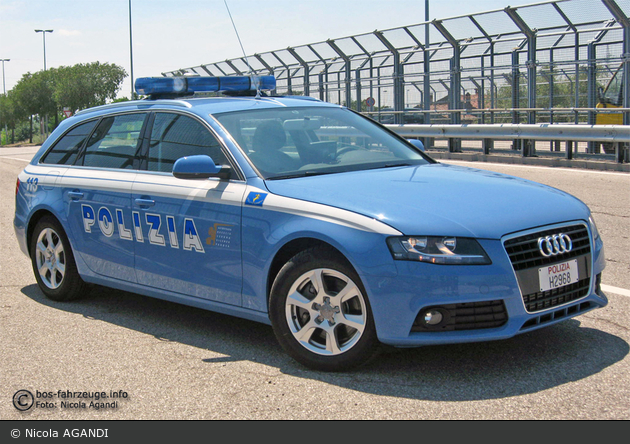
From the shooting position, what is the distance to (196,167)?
4.50 metres

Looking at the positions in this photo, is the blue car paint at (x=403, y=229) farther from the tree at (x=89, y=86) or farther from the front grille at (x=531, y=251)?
the tree at (x=89, y=86)

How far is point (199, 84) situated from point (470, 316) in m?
3.23

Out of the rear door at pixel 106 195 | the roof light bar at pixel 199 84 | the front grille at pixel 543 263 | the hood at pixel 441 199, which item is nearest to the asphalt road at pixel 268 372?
the front grille at pixel 543 263

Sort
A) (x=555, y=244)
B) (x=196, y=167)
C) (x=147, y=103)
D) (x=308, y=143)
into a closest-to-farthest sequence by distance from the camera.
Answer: (x=555, y=244)
(x=196, y=167)
(x=308, y=143)
(x=147, y=103)

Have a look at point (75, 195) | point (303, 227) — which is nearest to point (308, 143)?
point (303, 227)

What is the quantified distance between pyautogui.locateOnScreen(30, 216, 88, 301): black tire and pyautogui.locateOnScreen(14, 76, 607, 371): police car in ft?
0.04

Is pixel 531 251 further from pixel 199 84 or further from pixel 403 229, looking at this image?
pixel 199 84

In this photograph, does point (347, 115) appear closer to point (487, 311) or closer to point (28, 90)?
point (487, 311)

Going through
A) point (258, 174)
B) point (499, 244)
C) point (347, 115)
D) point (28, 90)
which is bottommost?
point (499, 244)

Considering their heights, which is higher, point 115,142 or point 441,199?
point 115,142

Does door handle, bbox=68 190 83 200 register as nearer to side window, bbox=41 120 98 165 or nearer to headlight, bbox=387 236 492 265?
side window, bbox=41 120 98 165
